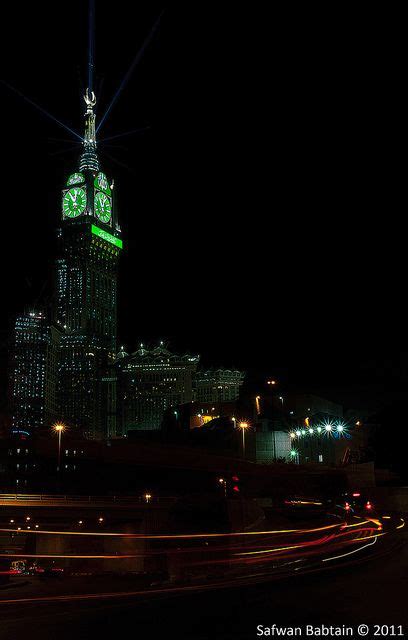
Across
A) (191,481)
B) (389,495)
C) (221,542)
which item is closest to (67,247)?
(191,481)

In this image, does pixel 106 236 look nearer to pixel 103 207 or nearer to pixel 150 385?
pixel 103 207

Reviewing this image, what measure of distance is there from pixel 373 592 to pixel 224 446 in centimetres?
7480

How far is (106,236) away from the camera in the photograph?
171 m

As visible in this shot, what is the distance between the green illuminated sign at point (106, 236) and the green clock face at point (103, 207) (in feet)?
11.5

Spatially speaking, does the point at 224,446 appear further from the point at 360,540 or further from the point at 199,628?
the point at 199,628

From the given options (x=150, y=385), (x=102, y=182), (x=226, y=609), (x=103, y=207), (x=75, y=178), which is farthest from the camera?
(x=103, y=207)

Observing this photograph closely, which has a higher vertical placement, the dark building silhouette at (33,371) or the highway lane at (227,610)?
the dark building silhouette at (33,371)

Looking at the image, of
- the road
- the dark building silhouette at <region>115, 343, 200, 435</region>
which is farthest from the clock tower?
the road

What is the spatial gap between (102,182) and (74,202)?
9.60 meters

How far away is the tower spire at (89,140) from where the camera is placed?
169 metres

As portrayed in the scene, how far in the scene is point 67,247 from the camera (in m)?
168

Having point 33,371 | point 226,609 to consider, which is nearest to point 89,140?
point 33,371

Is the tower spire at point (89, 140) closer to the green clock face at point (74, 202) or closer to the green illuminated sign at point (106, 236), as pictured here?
the green clock face at point (74, 202)

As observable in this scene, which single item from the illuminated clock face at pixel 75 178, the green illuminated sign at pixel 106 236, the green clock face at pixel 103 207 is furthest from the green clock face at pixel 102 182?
the green illuminated sign at pixel 106 236
